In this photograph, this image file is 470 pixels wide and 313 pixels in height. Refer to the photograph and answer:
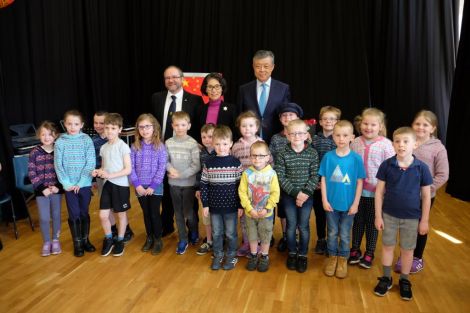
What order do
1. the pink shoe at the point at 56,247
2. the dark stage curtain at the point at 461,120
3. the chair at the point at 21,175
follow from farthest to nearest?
the dark stage curtain at the point at 461,120
the chair at the point at 21,175
the pink shoe at the point at 56,247

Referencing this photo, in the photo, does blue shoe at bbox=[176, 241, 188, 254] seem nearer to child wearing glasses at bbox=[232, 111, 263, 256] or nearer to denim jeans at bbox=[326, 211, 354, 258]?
child wearing glasses at bbox=[232, 111, 263, 256]

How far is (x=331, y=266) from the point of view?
2.89 meters

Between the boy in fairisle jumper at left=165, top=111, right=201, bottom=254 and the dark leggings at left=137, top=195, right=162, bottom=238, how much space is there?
0.15 metres

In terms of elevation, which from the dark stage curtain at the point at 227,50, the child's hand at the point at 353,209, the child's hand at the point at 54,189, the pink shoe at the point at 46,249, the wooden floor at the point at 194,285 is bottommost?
the wooden floor at the point at 194,285

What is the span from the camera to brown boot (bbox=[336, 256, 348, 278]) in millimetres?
2818

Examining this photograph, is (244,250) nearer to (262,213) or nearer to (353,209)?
(262,213)

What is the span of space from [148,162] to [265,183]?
3.27 ft

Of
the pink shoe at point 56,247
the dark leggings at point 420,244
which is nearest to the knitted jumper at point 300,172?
the dark leggings at point 420,244

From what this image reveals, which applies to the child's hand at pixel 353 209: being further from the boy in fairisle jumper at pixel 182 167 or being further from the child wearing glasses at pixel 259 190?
the boy in fairisle jumper at pixel 182 167

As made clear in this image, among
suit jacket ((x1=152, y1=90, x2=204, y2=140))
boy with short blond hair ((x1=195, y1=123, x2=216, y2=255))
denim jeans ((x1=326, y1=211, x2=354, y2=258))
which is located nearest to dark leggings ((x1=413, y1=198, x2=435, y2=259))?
denim jeans ((x1=326, y1=211, x2=354, y2=258))

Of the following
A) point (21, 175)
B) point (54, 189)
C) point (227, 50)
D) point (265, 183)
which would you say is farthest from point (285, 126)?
point (227, 50)

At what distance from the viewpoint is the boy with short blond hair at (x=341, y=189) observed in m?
2.67

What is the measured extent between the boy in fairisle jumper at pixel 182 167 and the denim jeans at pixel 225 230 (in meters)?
0.36

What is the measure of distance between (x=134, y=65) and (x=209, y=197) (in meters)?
5.37
